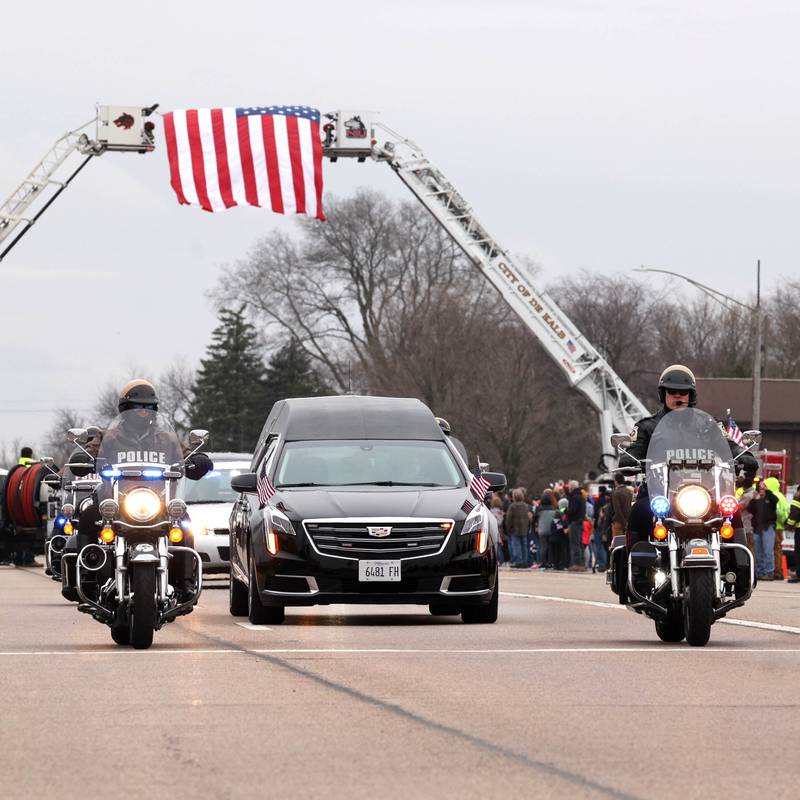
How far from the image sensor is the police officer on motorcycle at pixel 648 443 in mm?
14336

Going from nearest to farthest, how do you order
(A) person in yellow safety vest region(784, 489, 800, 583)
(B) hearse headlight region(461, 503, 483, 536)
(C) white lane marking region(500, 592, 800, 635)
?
(C) white lane marking region(500, 592, 800, 635)
(B) hearse headlight region(461, 503, 483, 536)
(A) person in yellow safety vest region(784, 489, 800, 583)

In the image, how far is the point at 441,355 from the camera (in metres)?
77.9

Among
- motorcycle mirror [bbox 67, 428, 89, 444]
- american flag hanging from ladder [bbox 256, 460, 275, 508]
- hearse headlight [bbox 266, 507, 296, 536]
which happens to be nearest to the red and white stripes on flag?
american flag hanging from ladder [bbox 256, 460, 275, 508]

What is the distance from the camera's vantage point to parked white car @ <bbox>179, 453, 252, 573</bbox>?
2789 cm

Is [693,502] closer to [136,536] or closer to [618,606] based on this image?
[136,536]

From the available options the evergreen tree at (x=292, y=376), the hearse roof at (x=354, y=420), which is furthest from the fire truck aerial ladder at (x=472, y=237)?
the evergreen tree at (x=292, y=376)

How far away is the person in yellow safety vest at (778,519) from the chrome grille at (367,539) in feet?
50.1

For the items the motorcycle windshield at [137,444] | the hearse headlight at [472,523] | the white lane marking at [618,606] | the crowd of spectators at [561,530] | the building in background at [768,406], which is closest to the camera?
the motorcycle windshield at [137,444]

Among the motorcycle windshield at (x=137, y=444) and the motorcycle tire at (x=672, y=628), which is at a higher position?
the motorcycle windshield at (x=137, y=444)

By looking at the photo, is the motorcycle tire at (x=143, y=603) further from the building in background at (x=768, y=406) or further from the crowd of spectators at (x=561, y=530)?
Result: the building in background at (x=768, y=406)

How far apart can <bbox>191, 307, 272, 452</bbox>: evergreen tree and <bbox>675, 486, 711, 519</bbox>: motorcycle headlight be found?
10342cm

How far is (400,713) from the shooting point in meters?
9.85

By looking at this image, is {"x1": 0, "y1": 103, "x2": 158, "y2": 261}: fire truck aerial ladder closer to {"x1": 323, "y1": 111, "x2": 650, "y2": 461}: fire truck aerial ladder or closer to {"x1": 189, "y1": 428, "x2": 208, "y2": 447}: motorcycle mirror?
{"x1": 323, "y1": 111, "x2": 650, "y2": 461}: fire truck aerial ladder

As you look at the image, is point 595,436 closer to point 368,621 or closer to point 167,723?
point 368,621
